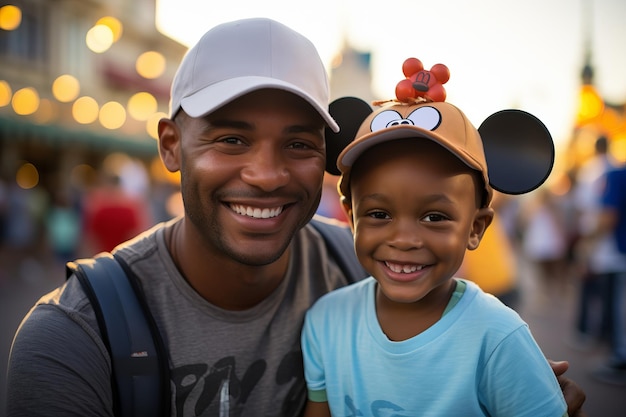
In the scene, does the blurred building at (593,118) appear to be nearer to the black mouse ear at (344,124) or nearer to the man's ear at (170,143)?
the black mouse ear at (344,124)

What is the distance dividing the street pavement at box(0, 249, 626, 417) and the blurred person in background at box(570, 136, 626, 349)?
247mm

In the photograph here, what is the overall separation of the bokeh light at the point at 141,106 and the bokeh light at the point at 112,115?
1.24 metres

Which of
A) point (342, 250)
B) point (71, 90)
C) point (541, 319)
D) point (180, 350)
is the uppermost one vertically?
point (71, 90)

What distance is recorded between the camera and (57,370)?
62.4 inches

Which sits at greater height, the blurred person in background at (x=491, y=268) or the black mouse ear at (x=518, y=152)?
the black mouse ear at (x=518, y=152)

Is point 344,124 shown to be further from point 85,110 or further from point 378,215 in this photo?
point 85,110

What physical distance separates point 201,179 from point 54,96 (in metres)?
21.6

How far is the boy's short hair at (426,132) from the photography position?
5.36ft

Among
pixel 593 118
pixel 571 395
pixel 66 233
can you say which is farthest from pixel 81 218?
pixel 593 118

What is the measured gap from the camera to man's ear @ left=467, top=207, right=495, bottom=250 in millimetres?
1812

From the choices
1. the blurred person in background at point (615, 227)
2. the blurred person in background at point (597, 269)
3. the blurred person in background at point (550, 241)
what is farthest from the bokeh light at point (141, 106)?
the blurred person in background at point (615, 227)

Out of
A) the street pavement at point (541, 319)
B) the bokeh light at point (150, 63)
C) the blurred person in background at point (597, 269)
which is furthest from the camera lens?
the bokeh light at point (150, 63)

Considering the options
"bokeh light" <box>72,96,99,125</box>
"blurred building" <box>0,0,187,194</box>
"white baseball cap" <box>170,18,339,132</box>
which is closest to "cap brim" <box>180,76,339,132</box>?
"white baseball cap" <box>170,18,339,132</box>

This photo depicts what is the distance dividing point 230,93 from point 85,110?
22605 millimetres
